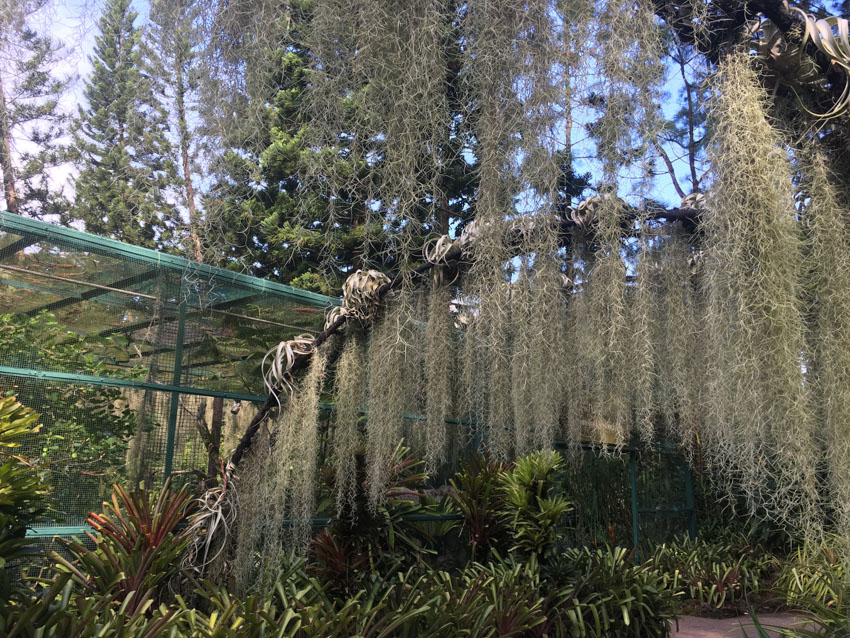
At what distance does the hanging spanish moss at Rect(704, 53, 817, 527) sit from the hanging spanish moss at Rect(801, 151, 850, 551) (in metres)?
0.07

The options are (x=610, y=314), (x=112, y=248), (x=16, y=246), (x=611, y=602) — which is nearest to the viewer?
(x=610, y=314)

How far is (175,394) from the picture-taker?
9.23 feet

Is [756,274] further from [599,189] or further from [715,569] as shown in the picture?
[715,569]

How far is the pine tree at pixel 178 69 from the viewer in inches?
42.1

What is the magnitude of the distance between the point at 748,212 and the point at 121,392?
2604 mm

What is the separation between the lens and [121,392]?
2.71 m

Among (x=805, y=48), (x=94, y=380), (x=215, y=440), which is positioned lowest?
(x=215, y=440)

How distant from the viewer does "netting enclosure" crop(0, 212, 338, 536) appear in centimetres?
239

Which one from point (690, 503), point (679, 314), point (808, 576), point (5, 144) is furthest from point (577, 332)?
point (690, 503)

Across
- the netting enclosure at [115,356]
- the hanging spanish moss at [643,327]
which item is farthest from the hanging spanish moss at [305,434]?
the hanging spanish moss at [643,327]

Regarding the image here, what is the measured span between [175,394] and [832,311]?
2594 millimetres

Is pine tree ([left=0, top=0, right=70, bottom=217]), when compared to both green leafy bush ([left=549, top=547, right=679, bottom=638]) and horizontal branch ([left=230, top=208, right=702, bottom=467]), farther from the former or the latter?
green leafy bush ([left=549, top=547, right=679, bottom=638])

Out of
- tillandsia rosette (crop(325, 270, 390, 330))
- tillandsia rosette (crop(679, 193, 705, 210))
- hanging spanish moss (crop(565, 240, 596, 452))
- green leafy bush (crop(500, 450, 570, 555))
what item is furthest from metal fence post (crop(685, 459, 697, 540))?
tillandsia rosette (crop(325, 270, 390, 330))

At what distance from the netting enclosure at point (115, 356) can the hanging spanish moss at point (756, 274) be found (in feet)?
5.15
